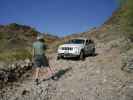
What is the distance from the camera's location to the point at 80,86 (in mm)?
14516

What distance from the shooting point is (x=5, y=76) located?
16.9 m

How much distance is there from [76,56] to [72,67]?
2.46m

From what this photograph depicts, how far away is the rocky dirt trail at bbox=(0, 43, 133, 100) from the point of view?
13105mm

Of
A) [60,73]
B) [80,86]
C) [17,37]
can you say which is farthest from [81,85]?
[17,37]

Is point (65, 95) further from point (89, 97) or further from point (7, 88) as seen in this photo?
point (7, 88)

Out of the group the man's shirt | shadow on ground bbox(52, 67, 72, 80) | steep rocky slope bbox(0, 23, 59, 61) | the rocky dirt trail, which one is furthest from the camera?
steep rocky slope bbox(0, 23, 59, 61)

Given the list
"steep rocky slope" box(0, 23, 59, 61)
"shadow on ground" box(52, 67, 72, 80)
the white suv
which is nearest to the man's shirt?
"shadow on ground" box(52, 67, 72, 80)

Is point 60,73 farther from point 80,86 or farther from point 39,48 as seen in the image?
point 39,48

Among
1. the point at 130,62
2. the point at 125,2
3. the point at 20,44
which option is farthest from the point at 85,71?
the point at 20,44

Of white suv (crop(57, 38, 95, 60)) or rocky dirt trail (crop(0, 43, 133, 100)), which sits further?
white suv (crop(57, 38, 95, 60))

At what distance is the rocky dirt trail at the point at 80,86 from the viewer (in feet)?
43.0

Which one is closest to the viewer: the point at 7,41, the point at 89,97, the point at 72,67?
the point at 89,97

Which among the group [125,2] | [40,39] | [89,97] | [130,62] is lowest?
[89,97]

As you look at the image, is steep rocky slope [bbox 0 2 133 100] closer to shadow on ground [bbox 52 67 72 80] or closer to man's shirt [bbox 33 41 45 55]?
shadow on ground [bbox 52 67 72 80]
